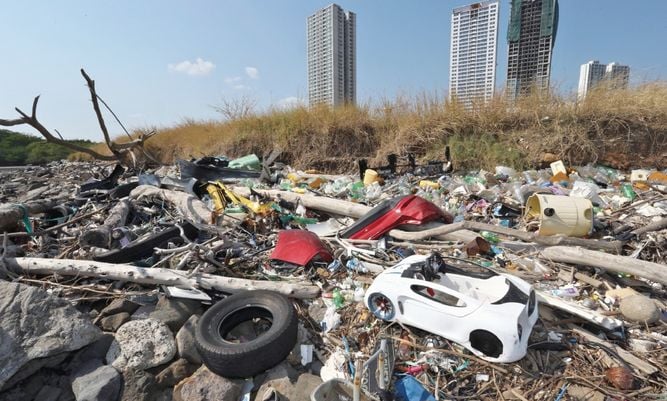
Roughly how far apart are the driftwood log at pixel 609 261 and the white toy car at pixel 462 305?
3.06 feet

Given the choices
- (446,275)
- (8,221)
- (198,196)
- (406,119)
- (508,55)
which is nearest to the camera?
(446,275)

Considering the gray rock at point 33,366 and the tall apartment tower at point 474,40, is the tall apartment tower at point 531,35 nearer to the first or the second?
the tall apartment tower at point 474,40

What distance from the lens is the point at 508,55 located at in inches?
469

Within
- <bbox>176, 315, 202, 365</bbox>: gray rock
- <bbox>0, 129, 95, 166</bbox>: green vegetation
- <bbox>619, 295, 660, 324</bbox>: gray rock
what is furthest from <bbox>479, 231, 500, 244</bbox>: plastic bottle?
<bbox>0, 129, 95, 166</bbox>: green vegetation

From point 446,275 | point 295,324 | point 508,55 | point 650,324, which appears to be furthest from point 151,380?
point 508,55

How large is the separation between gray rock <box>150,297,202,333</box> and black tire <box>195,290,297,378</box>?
0.37 m

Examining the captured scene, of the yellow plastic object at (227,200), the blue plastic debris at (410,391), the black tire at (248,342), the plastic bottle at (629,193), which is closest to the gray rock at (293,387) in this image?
the black tire at (248,342)

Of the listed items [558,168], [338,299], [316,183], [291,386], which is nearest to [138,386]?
[291,386]

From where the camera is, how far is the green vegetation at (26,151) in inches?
860

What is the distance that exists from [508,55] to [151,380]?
13825mm

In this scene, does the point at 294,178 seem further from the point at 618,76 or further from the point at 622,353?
the point at 618,76

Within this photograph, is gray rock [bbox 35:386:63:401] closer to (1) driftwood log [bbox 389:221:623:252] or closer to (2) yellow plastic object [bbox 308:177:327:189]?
(1) driftwood log [bbox 389:221:623:252]

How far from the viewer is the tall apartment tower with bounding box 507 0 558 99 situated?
36.4 feet

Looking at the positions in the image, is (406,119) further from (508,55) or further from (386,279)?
(386,279)
